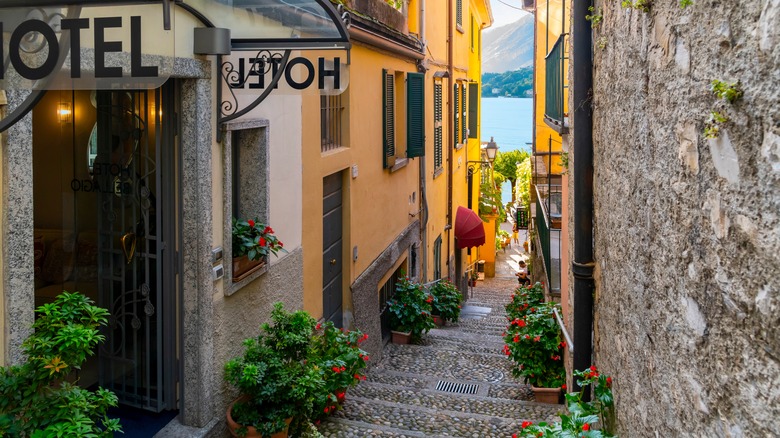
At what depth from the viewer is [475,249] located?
2680 cm

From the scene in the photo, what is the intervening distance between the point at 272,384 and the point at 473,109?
17.4 meters

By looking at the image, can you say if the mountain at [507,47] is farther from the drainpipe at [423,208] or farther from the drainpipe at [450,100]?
the drainpipe at [423,208]

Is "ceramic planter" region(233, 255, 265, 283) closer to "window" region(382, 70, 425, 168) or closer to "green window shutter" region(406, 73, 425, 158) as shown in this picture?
"window" region(382, 70, 425, 168)

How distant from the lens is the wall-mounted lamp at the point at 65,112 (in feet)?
17.7

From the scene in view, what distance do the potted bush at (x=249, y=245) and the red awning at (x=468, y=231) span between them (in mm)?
13640

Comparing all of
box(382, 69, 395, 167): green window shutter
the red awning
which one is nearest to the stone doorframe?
box(382, 69, 395, 167): green window shutter

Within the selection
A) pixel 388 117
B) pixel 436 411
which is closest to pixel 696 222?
pixel 436 411

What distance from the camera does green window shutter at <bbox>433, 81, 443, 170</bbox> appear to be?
16.0 m

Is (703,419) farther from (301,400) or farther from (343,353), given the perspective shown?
(343,353)

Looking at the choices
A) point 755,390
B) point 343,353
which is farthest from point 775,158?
point 343,353

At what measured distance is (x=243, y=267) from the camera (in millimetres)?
6051

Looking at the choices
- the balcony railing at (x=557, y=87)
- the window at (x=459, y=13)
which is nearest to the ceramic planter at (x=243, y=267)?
the balcony railing at (x=557, y=87)

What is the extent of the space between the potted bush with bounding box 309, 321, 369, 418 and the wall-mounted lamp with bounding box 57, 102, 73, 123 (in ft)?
8.01

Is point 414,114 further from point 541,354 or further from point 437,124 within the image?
point 541,354
